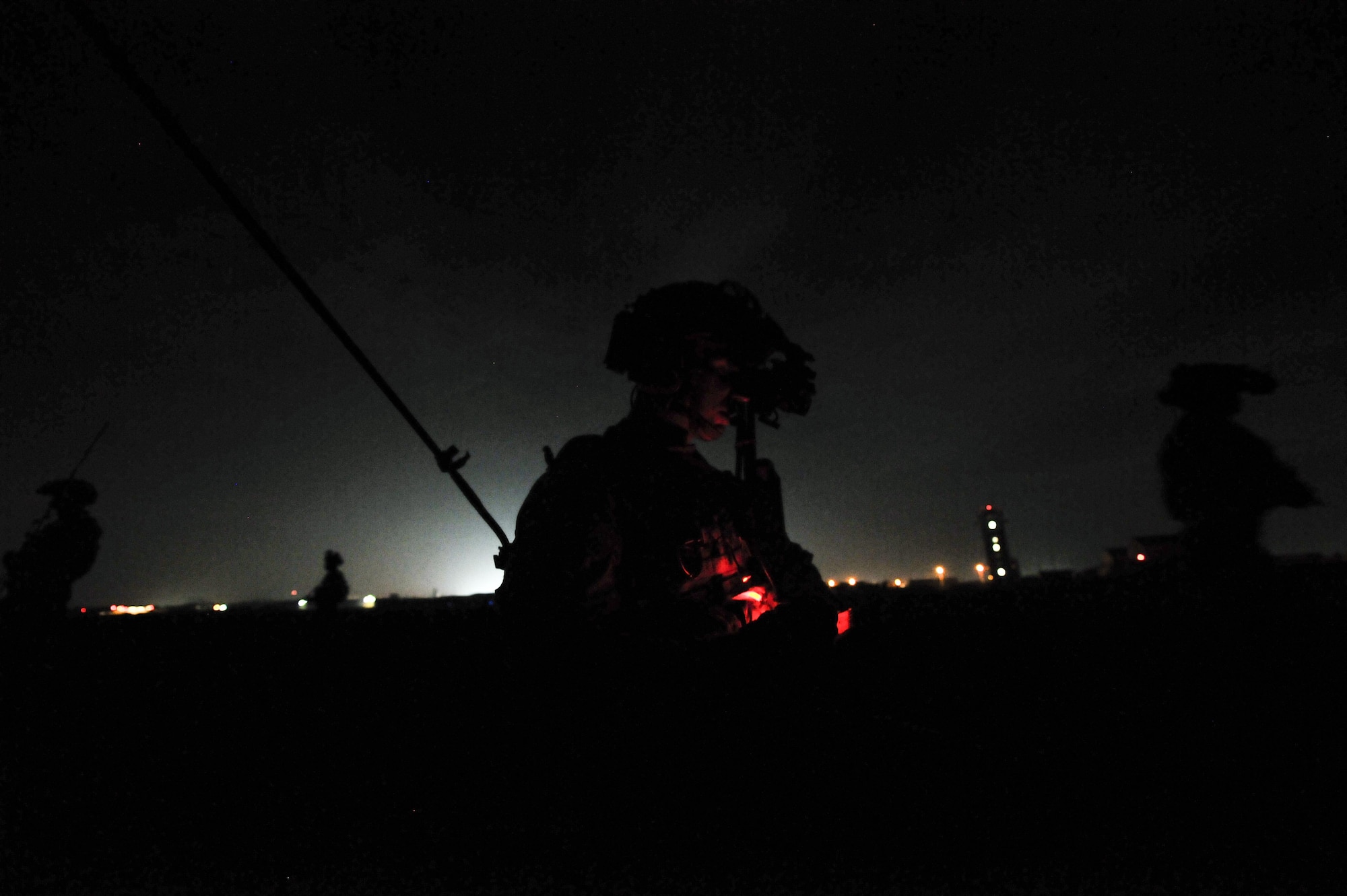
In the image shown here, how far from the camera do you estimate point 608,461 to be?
2484 millimetres

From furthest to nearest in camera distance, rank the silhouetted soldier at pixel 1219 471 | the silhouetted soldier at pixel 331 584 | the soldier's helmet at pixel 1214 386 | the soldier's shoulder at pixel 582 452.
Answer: the silhouetted soldier at pixel 331 584 < the soldier's helmet at pixel 1214 386 < the silhouetted soldier at pixel 1219 471 < the soldier's shoulder at pixel 582 452

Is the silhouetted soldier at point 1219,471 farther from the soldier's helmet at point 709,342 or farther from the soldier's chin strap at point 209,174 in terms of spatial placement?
the soldier's chin strap at point 209,174

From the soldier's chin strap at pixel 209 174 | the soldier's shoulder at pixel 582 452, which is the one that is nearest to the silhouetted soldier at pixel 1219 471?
the soldier's shoulder at pixel 582 452

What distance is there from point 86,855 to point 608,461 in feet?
6.81

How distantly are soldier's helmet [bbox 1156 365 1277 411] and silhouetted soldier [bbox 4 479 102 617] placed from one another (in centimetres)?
1256

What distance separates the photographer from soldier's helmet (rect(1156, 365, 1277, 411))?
5.31 m

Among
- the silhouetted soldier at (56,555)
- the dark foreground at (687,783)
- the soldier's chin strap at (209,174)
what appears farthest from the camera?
the silhouetted soldier at (56,555)

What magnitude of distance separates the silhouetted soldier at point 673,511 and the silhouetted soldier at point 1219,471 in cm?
457

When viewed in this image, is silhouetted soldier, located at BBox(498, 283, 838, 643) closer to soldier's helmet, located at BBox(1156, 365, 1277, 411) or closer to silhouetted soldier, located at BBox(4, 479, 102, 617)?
soldier's helmet, located at BBox(1156, 365, 1277, 411)

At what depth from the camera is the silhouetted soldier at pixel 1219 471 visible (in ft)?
16.9

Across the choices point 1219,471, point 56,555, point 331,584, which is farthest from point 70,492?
point 1219,471

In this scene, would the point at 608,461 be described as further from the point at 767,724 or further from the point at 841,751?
the point at 841,751

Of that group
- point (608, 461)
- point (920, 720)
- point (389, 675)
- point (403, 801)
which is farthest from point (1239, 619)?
point (389, 675)

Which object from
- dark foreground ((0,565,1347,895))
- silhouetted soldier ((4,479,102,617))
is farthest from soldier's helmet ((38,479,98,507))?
dark foreground ((0,565,1347,895))
